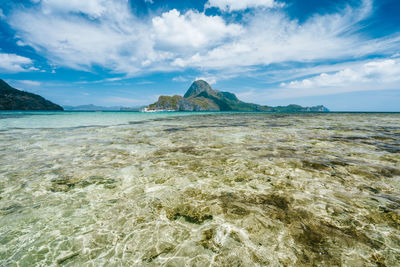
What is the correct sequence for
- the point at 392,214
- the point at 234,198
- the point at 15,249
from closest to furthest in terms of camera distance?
the point at 15,249 → the point at 392,214 → the point at 234,198

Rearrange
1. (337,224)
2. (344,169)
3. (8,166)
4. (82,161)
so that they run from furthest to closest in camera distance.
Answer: (82,161)
(8,166)
(344,169)
(337,224)

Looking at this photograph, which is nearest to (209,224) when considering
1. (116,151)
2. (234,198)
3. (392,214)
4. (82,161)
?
(234,198)

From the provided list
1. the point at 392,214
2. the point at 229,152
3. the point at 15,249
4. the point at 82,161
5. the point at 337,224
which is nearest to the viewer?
the point at 15,249

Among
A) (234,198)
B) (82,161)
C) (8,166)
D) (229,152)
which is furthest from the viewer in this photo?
(229,152)

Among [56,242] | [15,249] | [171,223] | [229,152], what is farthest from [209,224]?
[229,152]

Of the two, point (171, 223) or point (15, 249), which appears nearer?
point (15, 249)

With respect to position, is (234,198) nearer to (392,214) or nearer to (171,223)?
(171,223)

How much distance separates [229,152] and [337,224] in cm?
732

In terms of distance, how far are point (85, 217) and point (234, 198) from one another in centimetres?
472

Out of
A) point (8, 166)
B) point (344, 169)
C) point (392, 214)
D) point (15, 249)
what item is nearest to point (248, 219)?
point (392, 214)

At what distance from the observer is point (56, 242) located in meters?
4.24

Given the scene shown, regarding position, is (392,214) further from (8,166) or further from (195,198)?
(8,166)

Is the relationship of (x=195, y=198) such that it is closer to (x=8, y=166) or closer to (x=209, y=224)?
(x=209, y=224)

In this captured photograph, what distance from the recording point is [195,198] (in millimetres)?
6105
